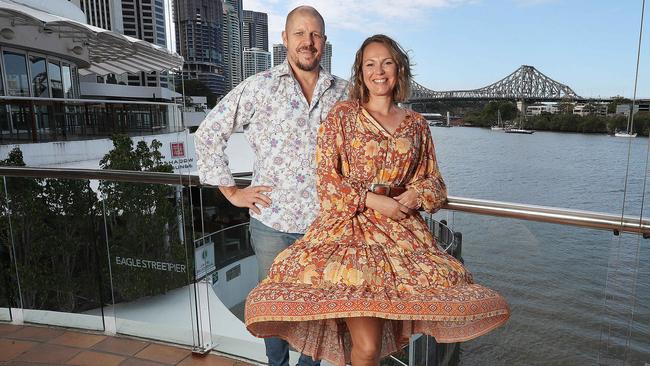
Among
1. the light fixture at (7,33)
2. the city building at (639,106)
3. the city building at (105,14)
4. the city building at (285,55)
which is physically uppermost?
the light fixture at (7,33)

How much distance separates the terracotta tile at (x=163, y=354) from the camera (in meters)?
2.13

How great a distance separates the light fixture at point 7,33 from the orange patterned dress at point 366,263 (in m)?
5.20

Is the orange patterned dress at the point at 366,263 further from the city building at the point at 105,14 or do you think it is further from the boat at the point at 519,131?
the city building at the point at 105,14

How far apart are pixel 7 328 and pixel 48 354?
50 centimetres

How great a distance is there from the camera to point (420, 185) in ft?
4.16

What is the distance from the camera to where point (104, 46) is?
11.3 ft

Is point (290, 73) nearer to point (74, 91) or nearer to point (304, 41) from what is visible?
point (304, 41)

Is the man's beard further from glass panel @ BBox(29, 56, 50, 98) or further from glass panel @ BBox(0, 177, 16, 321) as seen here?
glass panel @ BBox(29, 56, 50, 98)

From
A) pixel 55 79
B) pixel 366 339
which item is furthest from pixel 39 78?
pixel 366 339

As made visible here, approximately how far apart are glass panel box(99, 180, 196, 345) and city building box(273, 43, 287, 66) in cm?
83

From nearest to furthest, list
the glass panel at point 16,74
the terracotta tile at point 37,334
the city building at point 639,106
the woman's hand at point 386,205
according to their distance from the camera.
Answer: the woman's hand at point 386,205 → the city building at point 639,106 → the terracotta tile at point 37,334 → the glass panel at point 16,74

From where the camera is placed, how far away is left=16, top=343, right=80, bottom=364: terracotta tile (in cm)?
214

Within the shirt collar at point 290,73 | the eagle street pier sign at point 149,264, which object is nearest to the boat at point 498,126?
the shirt collar at point 290,73

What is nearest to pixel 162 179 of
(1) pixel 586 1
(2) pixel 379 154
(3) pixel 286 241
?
(3) pixel 286 241
